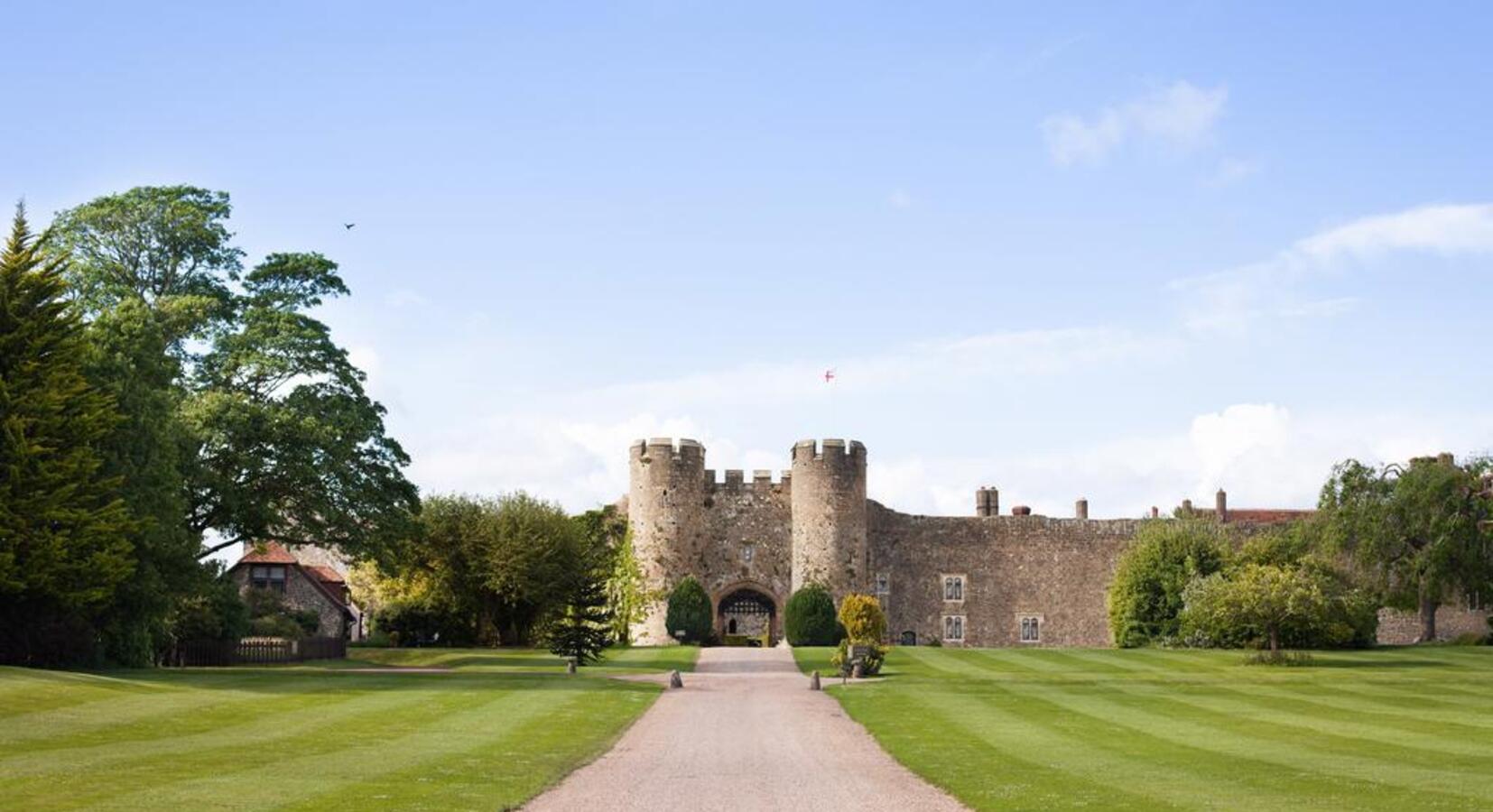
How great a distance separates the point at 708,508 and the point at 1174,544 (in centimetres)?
2002

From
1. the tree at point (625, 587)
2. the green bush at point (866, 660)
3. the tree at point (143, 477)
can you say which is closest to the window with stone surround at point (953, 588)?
the tree at point (625, 587)

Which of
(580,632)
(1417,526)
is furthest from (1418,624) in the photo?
(580,632)

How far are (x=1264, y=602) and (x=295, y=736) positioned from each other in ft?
114

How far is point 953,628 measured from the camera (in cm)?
7012

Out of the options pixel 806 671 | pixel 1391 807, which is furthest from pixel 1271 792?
pixel 806 671

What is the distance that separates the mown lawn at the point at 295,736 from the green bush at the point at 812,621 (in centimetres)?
2190

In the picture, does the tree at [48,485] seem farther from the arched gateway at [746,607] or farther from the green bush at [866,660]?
the arched gateway at [746,607]

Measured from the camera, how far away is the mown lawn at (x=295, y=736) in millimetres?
18109

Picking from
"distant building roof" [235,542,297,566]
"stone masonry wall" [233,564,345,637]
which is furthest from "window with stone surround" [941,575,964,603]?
"distant building roof" [235,542,297,566]

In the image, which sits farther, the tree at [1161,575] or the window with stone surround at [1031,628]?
the window with stone surround at [1031,628]

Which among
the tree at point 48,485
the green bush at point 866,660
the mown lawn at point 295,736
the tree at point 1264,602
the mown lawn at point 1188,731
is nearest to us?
the mown lawn at point 295,736

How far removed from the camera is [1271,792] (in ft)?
62.9

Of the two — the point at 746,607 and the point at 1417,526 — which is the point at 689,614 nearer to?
the point at 746,607

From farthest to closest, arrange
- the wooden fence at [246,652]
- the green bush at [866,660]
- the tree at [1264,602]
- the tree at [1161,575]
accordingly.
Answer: the tree at [1161,575] → the tree at [1264,602] → the wooden fence at [246,652] → the green bush at [866,660]
